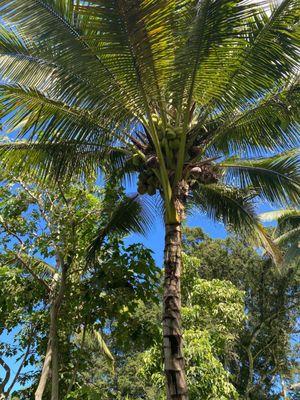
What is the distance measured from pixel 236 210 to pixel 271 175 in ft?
3.27

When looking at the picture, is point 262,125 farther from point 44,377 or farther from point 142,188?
point 44,377

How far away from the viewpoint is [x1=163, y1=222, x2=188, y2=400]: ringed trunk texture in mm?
3939

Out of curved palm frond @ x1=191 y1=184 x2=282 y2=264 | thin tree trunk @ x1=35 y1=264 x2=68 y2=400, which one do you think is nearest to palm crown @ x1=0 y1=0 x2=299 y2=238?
curved palm frond @ x1=191 y1=184 x2=282 y2=264

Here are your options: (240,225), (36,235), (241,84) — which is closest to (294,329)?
(240,225)

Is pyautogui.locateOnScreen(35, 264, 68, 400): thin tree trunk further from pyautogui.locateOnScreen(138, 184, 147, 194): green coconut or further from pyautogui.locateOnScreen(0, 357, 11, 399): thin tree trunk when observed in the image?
pyautogui.locateOnScreen(138, 184, 147, 194): green coconut

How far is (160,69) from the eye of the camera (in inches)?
177

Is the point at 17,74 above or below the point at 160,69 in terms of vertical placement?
above

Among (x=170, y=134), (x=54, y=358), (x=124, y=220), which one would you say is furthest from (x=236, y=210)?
(x=54, y=358)

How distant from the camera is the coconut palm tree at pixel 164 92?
4.14m

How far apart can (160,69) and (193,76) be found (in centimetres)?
35

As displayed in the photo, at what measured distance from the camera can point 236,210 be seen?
24.3ft

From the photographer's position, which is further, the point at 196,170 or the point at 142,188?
the point at 142,188

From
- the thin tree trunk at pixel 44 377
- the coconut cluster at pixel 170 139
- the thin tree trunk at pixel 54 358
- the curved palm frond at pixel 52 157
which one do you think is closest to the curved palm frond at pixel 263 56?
the coconut cluster at pixel 170 139

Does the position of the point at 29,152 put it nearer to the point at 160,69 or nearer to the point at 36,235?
the point at 36,235
